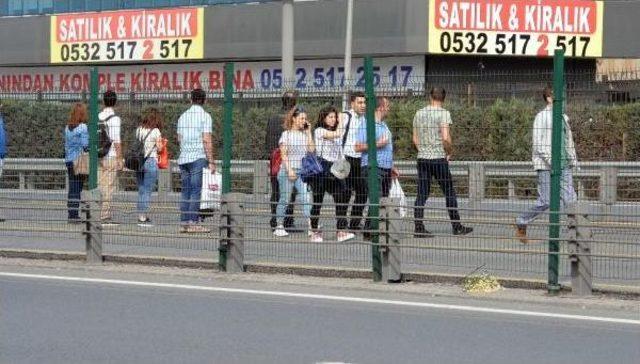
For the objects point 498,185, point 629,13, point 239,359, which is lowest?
point 239,359

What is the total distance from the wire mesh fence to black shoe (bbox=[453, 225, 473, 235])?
2cm

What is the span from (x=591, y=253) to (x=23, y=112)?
8807mm

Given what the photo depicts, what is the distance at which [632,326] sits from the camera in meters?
9.19

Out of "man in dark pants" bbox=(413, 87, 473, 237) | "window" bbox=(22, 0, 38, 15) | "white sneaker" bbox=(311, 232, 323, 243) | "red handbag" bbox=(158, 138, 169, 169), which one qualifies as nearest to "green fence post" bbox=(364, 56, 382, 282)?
"man in dark pants" bbox=(413, 87, 473, 237)

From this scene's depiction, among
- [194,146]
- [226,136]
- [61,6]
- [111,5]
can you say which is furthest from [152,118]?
[61,6]


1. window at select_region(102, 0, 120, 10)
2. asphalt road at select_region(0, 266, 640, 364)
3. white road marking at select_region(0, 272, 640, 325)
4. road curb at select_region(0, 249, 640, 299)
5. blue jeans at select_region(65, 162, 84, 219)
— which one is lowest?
asphalt road at select_region(0, 266, 640, 364)

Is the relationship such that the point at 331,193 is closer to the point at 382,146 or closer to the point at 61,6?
the point at 382,146

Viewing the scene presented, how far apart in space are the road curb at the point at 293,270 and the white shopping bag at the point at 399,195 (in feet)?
1.99

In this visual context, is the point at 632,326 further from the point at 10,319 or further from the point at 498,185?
the point at 10,319

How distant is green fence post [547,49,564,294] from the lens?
10.5 m

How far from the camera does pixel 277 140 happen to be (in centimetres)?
1412

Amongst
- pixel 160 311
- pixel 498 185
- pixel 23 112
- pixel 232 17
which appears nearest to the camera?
pixel 160 311

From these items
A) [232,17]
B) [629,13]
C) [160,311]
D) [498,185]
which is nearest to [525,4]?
[629,13]

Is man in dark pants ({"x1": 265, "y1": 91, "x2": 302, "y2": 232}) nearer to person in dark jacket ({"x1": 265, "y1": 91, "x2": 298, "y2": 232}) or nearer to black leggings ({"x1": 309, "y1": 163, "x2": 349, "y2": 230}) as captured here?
person in dark jacket ({"x1": 265, "y1": 91, "x2": 298, "y2": 232})
